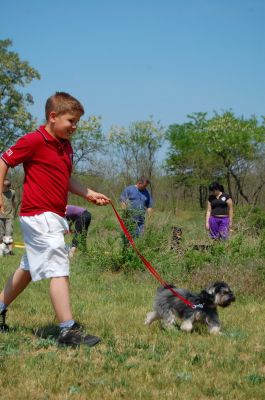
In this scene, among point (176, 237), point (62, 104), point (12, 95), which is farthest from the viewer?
point (12, 95)

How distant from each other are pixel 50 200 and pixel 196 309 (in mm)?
1946

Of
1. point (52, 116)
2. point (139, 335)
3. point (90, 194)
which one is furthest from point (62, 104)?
point (139, 335)

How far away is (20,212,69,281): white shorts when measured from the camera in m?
4.54

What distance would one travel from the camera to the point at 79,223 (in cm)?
1189

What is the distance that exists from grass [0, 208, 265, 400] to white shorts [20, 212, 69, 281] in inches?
25.1

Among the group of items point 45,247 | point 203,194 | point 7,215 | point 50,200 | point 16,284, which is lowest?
point 16,284

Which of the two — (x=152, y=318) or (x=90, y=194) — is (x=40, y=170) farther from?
(x=152, y=318)

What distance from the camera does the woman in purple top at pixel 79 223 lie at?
9.73 metres

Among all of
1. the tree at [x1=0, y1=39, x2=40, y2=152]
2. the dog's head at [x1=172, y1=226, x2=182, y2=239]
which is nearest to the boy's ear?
the dog's head at [x1=172, y1=226, x2=182, y2=239]

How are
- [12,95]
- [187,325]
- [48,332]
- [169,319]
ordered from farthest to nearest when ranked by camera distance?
[12,95] < [169,319] < [187,325] < [48,332]

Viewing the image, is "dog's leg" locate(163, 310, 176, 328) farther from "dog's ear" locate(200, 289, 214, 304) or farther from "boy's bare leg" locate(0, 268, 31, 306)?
"boy's bare leg" locate(0, 268, 31, 306)

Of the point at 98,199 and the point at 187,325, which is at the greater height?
the point at 98,199

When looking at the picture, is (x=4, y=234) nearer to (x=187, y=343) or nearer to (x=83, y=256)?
(x=83, y=256)

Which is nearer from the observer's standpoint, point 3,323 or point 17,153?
point 17,153
